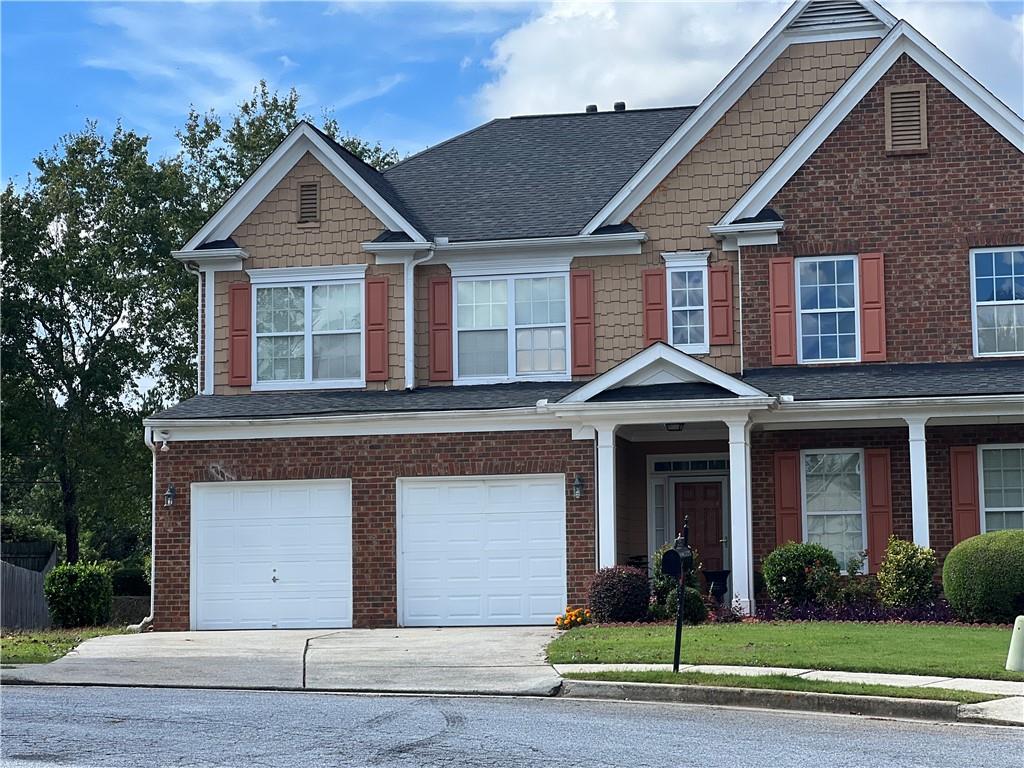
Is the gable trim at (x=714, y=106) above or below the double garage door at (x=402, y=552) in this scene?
above

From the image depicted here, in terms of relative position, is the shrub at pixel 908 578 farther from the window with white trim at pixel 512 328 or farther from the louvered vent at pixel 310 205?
the louvered vent at pixel 310 205

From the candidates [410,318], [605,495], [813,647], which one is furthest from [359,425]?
[813,647]

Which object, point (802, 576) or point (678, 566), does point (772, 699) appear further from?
point (802, 576)

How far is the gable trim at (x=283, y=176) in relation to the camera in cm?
2419

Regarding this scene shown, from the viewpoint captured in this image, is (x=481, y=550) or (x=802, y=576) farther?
(x=481, y=550)

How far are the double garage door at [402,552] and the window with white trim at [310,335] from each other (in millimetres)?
2393

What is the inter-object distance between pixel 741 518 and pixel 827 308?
4.19 m

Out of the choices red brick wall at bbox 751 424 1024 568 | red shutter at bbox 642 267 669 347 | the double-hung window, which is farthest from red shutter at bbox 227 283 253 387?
red brick wall at bbox 751 424 1024 568

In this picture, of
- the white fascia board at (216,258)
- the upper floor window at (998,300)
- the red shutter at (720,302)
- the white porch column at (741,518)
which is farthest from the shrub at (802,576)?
the white fascia board at (216,258)

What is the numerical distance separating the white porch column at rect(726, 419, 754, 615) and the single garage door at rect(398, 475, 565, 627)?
8.91 feet

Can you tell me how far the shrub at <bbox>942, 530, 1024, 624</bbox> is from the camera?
61.7ft

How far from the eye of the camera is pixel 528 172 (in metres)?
26.7

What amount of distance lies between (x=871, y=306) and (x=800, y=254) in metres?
1.43

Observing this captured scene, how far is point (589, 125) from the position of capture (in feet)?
92.6
